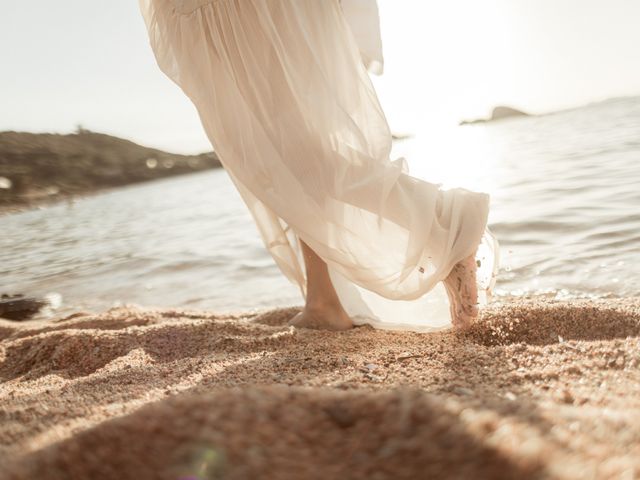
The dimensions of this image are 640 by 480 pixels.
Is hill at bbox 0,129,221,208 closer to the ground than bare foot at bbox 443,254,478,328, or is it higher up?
higher up

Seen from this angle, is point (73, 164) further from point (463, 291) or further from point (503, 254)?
point (463, 291)

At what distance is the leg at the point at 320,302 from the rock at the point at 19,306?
2.61m

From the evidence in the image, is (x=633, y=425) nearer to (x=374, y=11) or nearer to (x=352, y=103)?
(x=352, y=103)

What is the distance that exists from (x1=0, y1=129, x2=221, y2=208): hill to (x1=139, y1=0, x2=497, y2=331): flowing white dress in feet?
84.5

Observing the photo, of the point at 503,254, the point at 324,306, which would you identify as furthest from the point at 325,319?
the point at 503,254

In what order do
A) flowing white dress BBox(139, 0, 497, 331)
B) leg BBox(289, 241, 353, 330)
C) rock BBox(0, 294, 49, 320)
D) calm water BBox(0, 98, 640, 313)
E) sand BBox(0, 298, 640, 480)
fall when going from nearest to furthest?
sand BBox(0, 298, 640, 480) < flowing white dress BBox(139, 0, 497, 331) < leg BBox(289, 241, 353, 330) < calm water BBox(0, 98, 640, 313) < rock BBox(0, 294, 49, 320)

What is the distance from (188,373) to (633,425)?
123 cm

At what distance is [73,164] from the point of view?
34.1m

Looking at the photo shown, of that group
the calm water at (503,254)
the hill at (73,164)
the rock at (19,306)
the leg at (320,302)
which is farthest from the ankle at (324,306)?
the hill at (73,164)

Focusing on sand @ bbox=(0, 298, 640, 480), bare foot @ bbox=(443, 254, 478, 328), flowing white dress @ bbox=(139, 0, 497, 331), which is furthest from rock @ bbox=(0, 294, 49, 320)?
bare foot @ bbox=(443, 254, 478, 328)

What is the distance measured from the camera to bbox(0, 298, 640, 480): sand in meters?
0.74

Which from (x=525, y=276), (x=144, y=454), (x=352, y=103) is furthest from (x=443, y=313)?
(x=144, y=454)

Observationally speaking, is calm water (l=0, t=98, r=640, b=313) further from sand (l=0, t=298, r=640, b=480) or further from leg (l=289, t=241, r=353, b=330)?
leg (l=289, t=241, r=353, b=330)

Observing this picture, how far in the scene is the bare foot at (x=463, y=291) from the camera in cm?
181
